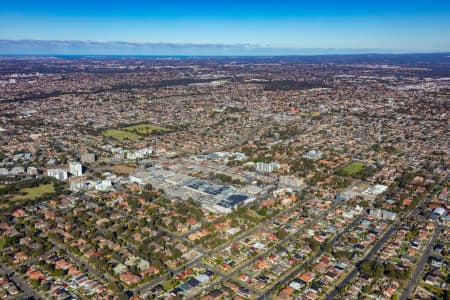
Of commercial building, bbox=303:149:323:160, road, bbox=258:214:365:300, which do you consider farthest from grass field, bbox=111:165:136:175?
road, bbox=258:214:365:300

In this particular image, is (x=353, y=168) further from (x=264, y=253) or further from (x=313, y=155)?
(x=264, y=253)

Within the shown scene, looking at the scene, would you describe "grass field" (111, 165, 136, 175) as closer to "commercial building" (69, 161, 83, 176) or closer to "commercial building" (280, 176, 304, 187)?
"commercial building" (69, 161, 83, 176)

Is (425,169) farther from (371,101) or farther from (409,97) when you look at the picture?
(409,97)

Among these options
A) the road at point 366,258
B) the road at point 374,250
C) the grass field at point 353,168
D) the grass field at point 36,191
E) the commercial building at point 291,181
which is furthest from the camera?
the grass field at point 353,168

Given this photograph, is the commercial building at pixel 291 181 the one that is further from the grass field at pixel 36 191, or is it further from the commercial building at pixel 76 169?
the grass field at pixel 36 191

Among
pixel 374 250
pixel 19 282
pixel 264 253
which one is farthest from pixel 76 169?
pixel 374 250

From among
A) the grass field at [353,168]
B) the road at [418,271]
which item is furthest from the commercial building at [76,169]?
the road at [418,271]
